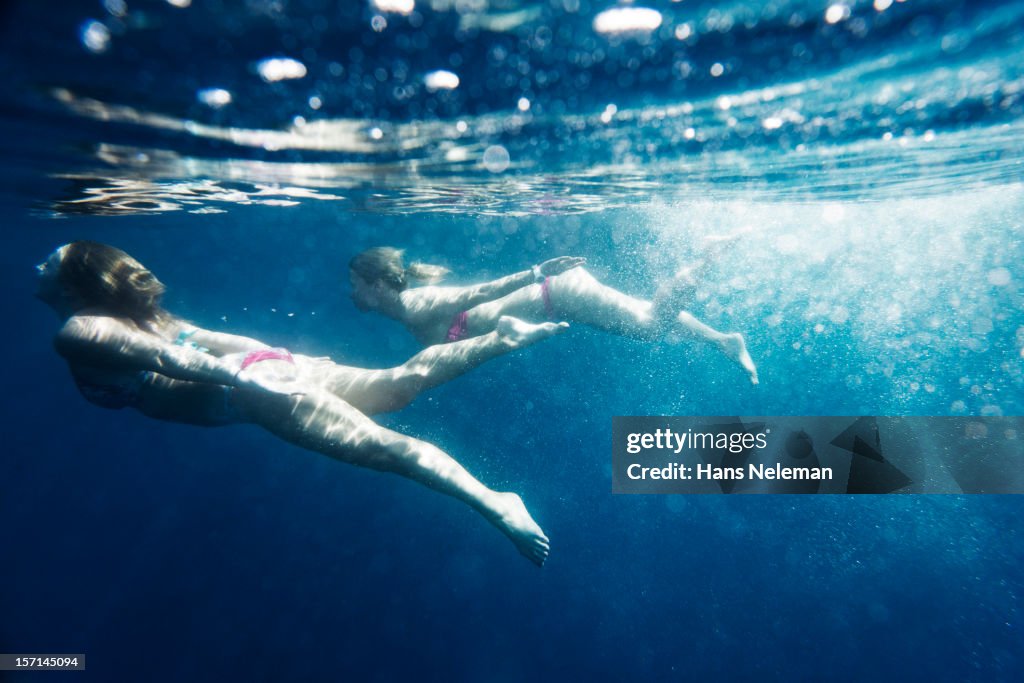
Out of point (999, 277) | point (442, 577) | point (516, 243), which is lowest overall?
point (442, 577)

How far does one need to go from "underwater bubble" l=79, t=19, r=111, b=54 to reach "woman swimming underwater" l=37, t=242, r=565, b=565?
1760 mm

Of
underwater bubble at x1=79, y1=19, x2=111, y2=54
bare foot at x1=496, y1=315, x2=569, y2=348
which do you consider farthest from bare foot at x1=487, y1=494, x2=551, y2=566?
underwater bubble at x1=79, y1=19, x2=111, y2=54

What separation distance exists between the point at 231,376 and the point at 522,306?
4.16 m

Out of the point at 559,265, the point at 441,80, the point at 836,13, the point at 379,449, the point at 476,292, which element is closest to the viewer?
the point at 836,13

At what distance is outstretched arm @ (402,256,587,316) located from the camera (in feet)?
18.7

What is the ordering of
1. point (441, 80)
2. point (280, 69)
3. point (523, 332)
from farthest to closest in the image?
point (441, 80) < point (523, 332) < point (280, 69)

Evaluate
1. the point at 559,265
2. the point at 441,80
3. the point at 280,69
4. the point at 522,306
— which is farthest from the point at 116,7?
the point at 522,306

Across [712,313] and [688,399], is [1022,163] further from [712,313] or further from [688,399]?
[688,399]

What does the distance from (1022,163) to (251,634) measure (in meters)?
25.1

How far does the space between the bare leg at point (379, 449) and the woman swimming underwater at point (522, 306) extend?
2.58 metres

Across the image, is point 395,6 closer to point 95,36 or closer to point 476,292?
point 95,36

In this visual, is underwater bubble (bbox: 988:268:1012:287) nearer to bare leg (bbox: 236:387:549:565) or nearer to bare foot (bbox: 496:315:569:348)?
bare foot (bbox: 496:315:569:348)

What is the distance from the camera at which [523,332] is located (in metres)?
4.44

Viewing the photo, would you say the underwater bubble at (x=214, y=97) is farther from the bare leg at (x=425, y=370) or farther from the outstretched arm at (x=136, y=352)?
the bare leg at (x=425, y=370)
